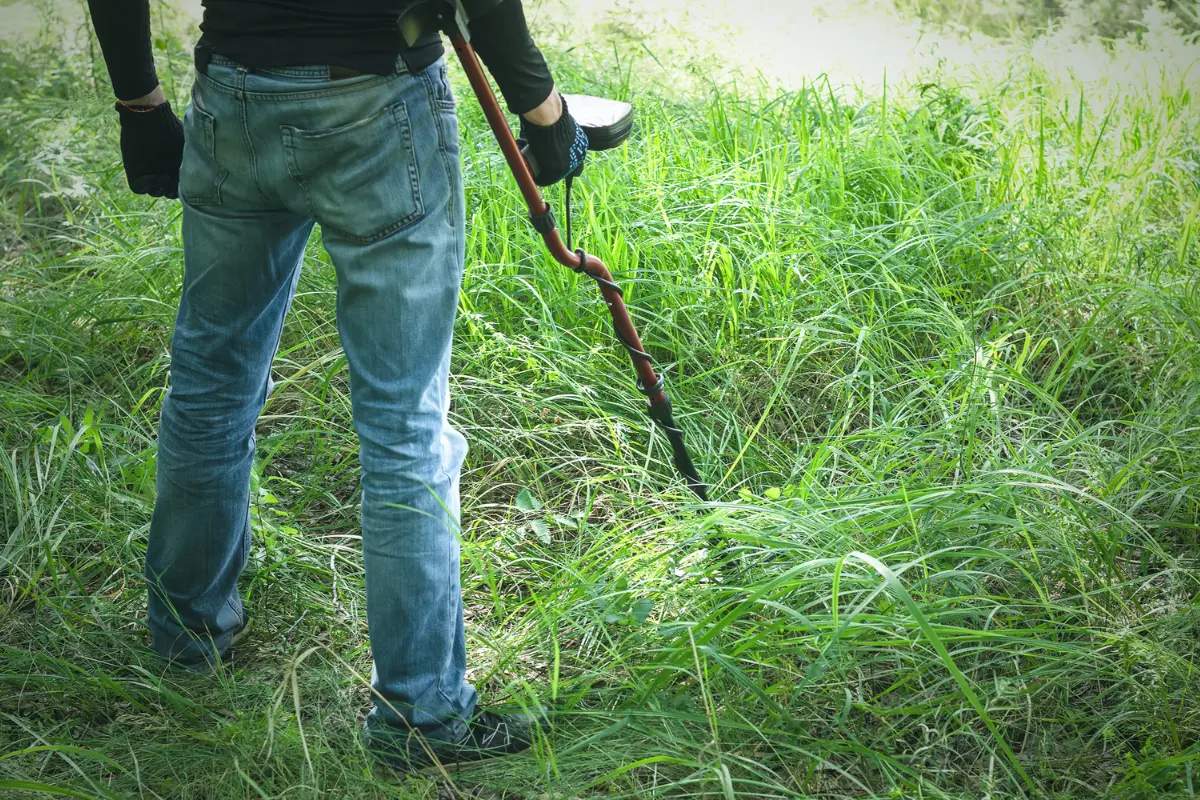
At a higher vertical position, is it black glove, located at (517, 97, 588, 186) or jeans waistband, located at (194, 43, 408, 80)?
jeans waistband, located at (194, 43, 408, 80)

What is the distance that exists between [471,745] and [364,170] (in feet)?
2.82

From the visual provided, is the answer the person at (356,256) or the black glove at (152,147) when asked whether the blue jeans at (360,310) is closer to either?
the person at (356,256)

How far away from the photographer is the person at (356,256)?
1292 mm

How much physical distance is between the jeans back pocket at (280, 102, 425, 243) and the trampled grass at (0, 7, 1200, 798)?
0.66 metres

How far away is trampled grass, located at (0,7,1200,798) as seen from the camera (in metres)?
1.55

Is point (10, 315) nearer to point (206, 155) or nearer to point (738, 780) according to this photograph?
point (206, 155)

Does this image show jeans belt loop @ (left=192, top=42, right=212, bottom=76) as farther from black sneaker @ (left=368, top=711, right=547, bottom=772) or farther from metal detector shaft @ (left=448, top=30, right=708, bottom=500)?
black sneaker @ (left=368, top=711, right=547, bottom=772)

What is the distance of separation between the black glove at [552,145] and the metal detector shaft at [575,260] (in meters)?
0.03

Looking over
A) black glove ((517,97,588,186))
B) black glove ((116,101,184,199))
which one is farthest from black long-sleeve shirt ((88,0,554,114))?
black glove ((116,101,184,199))

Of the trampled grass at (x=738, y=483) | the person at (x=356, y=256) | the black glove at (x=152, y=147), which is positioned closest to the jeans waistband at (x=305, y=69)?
the person at (x=356, y=256)

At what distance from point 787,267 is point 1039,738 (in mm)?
1358

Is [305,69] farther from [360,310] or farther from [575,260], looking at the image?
[575,260]

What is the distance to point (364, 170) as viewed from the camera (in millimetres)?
1309

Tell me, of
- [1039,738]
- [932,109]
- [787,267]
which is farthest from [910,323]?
[932,109]
